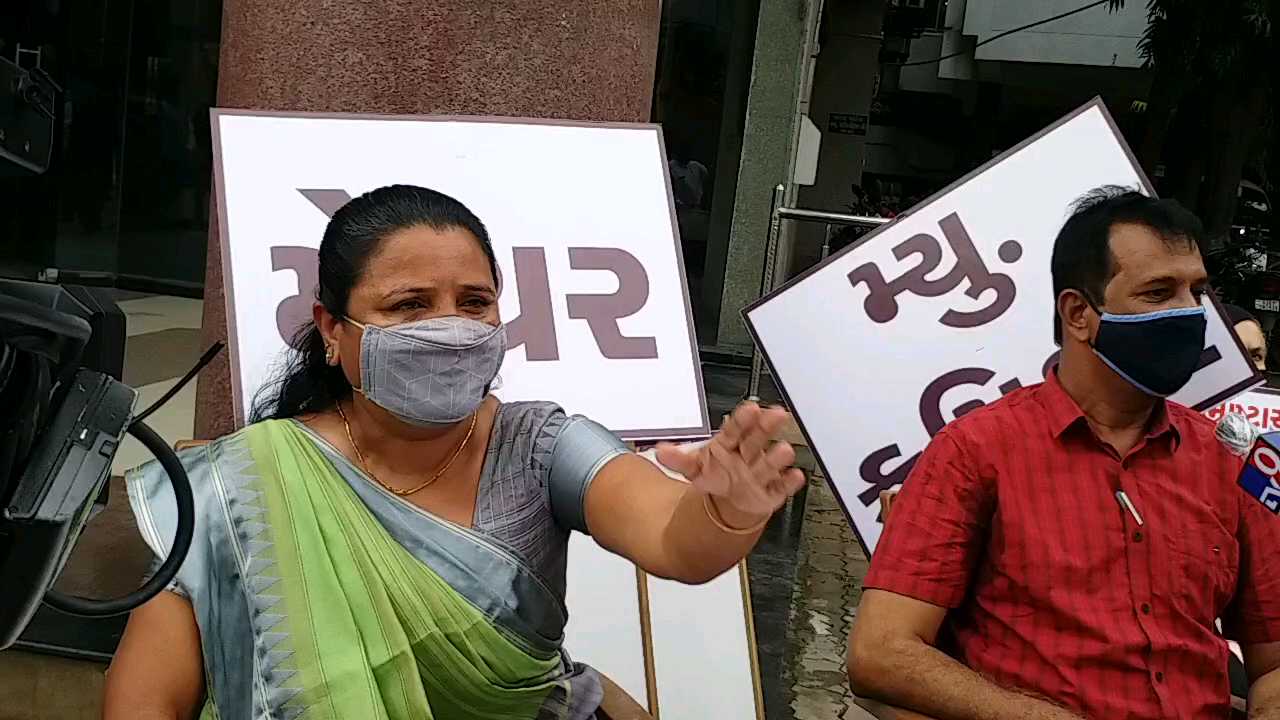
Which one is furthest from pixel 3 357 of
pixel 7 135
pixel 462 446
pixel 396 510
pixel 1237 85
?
pixel 1237 85

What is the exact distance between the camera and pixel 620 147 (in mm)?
3082

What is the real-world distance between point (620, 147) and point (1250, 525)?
1465mm

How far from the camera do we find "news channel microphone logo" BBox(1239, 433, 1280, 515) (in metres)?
2.09

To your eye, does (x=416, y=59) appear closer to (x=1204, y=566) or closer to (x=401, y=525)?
(x=401, y=525)

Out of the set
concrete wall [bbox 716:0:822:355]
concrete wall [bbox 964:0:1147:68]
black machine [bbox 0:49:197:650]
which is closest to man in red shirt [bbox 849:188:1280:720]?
black machine [bbox 0:49:197:650]

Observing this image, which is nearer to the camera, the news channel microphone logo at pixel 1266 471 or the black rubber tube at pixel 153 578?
the black rubber tube at pixel 153 578

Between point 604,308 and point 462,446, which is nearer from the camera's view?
point 462,446

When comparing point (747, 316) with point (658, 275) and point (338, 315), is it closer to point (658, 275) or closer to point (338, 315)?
point (658, 275)

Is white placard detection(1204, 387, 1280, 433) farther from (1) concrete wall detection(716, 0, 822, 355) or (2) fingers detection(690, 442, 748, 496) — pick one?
(1) concrete wall detection(716, 0, 822, 355)

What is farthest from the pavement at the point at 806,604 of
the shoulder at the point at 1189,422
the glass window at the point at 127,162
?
the glass window at the point at 127,162

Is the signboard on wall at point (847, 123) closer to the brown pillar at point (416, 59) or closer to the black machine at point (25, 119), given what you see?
the brown pillar at point (416, 59)

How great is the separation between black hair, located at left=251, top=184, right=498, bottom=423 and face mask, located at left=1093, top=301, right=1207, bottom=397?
1.15 meters

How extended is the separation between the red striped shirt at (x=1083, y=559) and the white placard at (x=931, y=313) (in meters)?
0.56

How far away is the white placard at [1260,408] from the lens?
3.96 metres
